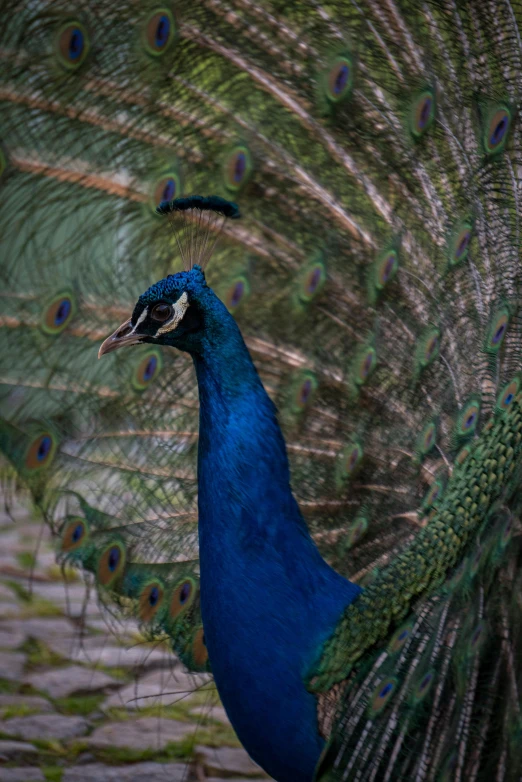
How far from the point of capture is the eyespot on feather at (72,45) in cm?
170

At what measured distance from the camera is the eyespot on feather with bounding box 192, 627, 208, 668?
1904 mm

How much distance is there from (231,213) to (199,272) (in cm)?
10

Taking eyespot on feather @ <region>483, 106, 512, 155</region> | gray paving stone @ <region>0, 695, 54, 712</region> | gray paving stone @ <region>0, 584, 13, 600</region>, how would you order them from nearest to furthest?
eyespot on feather @ <region>483, 106, 512, 155</region> < gray paving stone @ <region>0, 695, 54, 712</region> < gray paving stone @ <region>0, 584, 13, 600</region>

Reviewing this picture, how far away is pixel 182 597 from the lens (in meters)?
1.89

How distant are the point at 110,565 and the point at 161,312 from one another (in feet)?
A: 2.07

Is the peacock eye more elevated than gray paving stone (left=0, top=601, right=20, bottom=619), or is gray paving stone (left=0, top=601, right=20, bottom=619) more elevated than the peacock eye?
the peacock eye

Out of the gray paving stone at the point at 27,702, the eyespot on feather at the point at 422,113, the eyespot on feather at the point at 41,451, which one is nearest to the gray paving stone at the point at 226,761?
the gray paving stone at the point at 27,702

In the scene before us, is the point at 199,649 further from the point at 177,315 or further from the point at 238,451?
the point at 177,315

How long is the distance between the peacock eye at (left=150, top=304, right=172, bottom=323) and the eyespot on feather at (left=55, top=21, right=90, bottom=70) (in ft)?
1.79

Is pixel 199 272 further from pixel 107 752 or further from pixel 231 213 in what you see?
pixel 107 752

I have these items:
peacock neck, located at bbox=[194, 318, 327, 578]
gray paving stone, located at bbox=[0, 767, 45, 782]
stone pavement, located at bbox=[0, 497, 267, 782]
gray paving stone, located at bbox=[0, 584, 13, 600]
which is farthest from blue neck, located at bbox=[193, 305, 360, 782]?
gray paving stone, located at bbox=[0, 584, 13, 600]

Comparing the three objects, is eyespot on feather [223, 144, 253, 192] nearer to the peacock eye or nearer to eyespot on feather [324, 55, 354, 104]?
eyespot on feather [324, 55, 354, 104]

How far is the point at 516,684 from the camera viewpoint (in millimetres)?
Result: 1171

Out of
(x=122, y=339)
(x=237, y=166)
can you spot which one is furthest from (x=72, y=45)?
(x=122, y=339)
